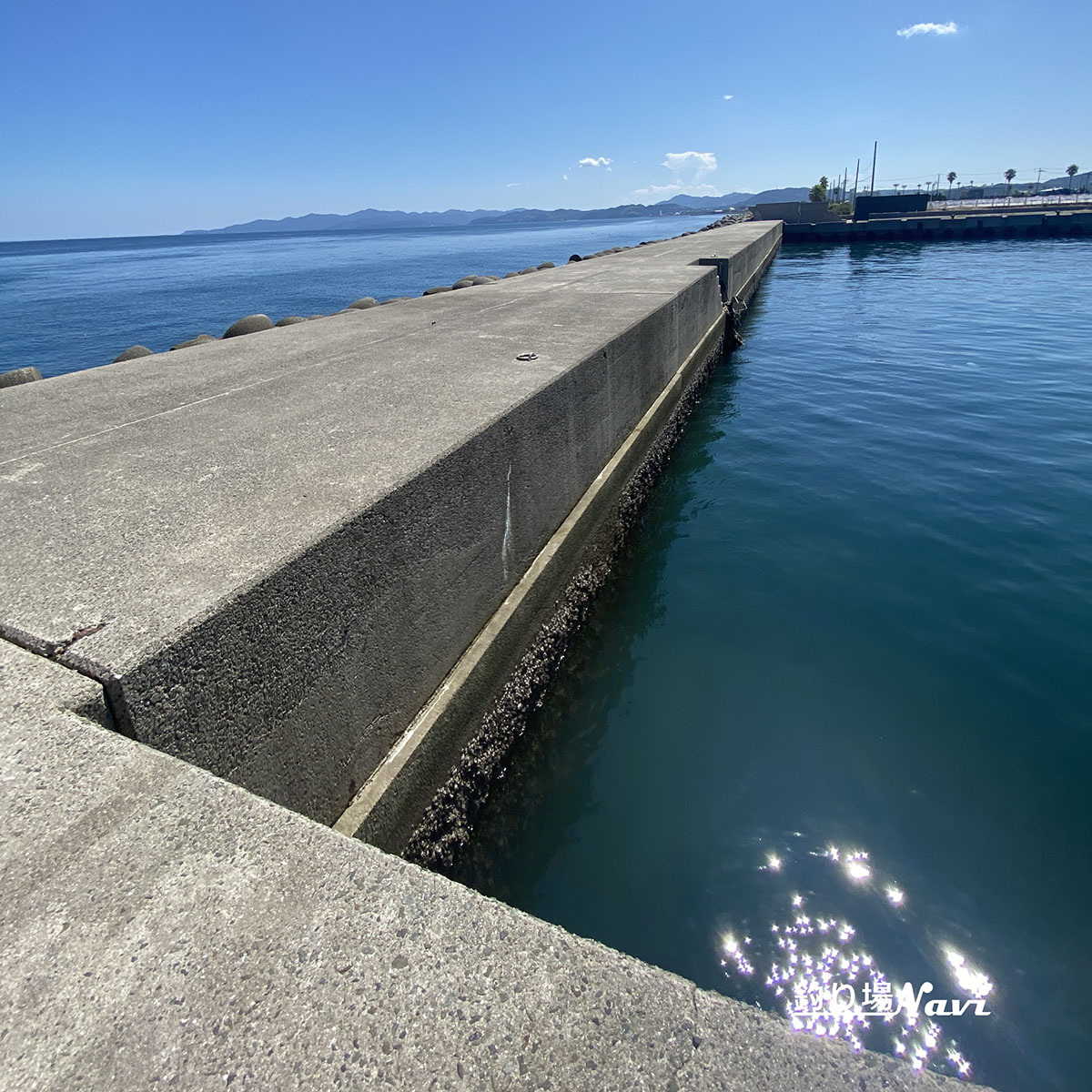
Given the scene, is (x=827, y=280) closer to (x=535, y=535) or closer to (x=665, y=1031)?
(x=535, y=535)

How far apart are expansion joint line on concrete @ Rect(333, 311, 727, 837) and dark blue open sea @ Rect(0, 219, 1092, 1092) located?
2.28ft

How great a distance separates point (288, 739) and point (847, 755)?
291 centimetres

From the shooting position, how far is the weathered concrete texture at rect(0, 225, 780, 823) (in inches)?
78.7

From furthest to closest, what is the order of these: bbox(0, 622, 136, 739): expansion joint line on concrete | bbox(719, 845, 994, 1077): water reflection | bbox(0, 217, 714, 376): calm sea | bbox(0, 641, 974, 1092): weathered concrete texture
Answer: bbox(0, 217, 714, 376): calm sea, bbox(719, 845, 994, 1077): water reflection, bbox(0, 622, 136, 739): expansion joint line on concrete, bbox(0, 641, 974, 1092): weathered concrete texture

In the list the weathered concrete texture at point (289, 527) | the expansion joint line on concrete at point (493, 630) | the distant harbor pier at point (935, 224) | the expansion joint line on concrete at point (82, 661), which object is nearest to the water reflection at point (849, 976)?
the expansion joint line on concrete at point (493, 630)

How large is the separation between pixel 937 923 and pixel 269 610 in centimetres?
296

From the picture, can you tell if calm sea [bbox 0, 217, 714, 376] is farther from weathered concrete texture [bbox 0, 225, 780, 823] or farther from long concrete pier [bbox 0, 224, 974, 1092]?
long concrete pier [bbox 0, 224, 974, 1092]

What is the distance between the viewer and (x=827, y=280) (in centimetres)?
2508

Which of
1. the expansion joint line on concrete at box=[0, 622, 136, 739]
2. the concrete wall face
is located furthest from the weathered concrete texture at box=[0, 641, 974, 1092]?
the concrete wall face

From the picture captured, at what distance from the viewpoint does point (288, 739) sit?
7.42 feet

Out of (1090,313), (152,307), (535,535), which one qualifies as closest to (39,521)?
(535,535)

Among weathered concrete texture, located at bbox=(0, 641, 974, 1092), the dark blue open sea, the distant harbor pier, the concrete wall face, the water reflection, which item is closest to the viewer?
weathered concrete texture, located at bbox=(0, 641, 974, 1092)

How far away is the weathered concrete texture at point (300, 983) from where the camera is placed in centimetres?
107

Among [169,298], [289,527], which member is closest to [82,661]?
[289,527]
